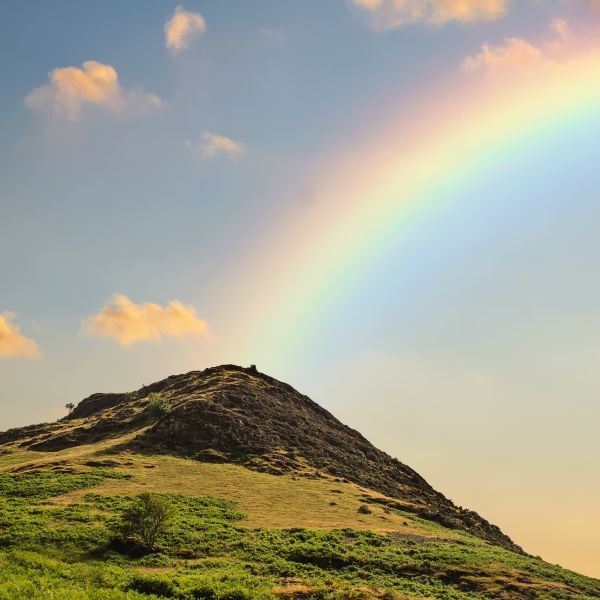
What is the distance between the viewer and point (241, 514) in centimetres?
4888

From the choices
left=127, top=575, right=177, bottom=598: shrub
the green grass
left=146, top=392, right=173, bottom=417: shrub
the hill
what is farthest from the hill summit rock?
left=127, top=575, right=177, bottom=598: shrub

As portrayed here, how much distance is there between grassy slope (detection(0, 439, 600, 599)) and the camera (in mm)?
27672

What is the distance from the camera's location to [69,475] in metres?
56.6

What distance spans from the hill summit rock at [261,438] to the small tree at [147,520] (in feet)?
95.9

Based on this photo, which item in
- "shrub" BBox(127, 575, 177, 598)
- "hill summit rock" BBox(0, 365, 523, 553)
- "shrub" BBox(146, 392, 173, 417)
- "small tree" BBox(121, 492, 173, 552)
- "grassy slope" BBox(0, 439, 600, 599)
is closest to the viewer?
"shrub" BBox(127, 575, 177, 598)

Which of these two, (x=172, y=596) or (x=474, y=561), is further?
(x=474, y=561)

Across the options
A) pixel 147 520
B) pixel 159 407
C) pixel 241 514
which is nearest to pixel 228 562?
pixel 147 520

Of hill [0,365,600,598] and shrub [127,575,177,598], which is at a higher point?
hill [0,365,600,598]

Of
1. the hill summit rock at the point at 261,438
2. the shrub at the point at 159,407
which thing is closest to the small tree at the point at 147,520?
the hill summit rock at the point at 261,438

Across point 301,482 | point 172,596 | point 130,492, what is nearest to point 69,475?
point 130,492

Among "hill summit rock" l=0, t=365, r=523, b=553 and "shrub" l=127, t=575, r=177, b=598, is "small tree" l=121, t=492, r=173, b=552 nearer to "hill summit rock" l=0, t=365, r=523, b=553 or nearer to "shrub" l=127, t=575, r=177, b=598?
"shrub" l=127, t=575, r=177, b=598

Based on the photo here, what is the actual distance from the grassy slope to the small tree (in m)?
1.35

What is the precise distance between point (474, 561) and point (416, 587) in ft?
30.9

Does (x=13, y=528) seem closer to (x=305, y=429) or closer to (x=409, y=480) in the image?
(x=305, y=429)
